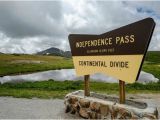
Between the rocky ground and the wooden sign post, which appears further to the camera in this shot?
the rocky ground

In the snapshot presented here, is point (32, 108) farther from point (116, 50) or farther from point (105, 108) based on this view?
point (116, 50)

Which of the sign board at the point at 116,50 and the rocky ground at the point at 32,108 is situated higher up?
the sign board at the point at 116,50

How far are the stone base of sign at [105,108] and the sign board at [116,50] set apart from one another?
1.11m

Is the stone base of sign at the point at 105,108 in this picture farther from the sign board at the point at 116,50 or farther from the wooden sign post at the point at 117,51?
the sign board at the point at 116,50

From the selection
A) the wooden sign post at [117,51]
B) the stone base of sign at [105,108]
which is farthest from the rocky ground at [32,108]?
the wooden sign post at [117,51]

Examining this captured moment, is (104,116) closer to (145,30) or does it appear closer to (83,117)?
(83,117)

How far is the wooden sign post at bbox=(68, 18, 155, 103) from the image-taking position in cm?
1151

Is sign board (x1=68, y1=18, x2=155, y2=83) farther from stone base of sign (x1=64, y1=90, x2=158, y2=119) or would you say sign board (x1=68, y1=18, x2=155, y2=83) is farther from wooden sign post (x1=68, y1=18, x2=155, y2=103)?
stone base of sign (x1=64, y1=90, x2=158, y2=119)

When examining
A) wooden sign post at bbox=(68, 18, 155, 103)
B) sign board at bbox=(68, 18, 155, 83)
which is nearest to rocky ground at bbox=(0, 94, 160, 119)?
wooden sign post at bbox=(68, 18, 155, 103)

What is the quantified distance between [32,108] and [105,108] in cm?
472

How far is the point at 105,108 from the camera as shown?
12.5 m

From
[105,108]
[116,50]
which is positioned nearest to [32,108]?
[105,108]

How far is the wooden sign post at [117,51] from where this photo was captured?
11508mm

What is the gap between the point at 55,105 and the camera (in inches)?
652
